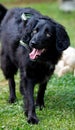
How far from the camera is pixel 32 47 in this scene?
6.04 metres

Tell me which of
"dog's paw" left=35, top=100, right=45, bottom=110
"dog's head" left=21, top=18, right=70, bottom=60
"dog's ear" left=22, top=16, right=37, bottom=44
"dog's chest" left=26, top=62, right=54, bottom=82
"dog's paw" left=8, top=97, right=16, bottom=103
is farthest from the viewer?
"dog's paw" left=8, top=97, right=16, bottom=103

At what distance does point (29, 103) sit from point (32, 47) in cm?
83

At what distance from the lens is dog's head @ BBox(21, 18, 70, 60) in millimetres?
6062

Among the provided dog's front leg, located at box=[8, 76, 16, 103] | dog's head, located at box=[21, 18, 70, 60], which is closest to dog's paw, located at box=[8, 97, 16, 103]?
dog's front leg, located at box=[8, 76, 16, 103]

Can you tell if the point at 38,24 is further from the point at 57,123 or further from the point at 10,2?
the point at 10,2

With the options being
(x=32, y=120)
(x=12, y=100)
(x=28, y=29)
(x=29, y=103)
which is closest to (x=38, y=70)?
(x=29, y=103)

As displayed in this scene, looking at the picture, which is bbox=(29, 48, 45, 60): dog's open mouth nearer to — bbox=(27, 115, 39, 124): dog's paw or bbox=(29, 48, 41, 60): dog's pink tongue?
bbox=(29, 48, 41, 60): dog's pink tongue

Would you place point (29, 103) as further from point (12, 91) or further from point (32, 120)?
point (12, 91)

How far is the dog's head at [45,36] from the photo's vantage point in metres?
6.06

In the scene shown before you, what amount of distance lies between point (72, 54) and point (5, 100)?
1.98 m

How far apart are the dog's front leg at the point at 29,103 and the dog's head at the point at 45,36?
50 centimetres

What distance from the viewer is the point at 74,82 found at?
826 centimetres

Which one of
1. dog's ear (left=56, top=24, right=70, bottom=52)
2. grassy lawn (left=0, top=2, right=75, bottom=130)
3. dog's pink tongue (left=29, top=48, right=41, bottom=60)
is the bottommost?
grassy lawn (left=0, top=2, right=75, bottom=130)

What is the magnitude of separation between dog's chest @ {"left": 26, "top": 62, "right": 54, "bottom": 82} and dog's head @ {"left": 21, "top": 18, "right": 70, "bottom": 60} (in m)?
0.23
